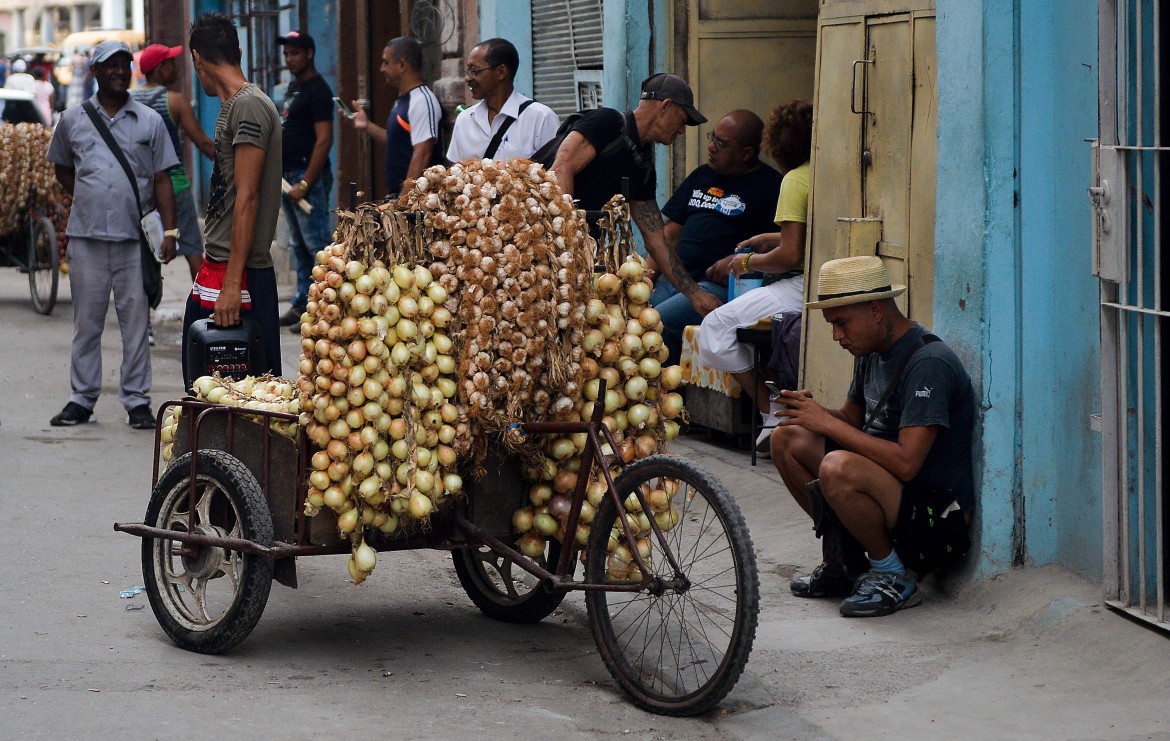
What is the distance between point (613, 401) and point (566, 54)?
6402 millimetres

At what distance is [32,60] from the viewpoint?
4006 centimetres

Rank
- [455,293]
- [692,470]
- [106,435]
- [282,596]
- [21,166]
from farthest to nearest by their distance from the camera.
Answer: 1. [21,166]
2. [106,435]
3. [282,596]
4. [455,293]
5. [692,470]

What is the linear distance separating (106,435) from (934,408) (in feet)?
17.2

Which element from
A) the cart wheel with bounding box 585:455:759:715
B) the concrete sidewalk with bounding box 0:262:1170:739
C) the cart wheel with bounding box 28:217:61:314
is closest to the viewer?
the cart wheel with bounding box 585:455:759:715

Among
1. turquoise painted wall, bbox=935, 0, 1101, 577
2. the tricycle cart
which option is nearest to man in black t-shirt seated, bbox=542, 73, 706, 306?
turquoise painted wall, bbox=935, 0, 1101, 577

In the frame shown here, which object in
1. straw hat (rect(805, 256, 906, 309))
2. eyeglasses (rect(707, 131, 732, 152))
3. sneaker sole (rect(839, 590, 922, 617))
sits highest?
eyeglasses (rect(707, 131, 732, 152))

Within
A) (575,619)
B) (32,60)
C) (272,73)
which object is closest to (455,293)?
(575,619)

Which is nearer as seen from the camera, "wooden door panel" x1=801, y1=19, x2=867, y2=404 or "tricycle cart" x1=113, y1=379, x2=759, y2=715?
"tricycle cart" x1=113, y1=379, x2=759, y2=715

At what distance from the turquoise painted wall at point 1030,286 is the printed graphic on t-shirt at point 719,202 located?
2.76 m

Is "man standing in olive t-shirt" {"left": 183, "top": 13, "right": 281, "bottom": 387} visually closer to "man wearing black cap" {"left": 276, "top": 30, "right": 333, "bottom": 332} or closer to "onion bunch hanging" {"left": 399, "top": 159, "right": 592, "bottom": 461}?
"onion bunch hanging" {"left": 399, "top": 159, "right": 592, "bottom": 461}

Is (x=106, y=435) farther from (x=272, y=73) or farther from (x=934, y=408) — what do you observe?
(x=272, y=73)

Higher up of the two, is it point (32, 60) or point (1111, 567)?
point (32, 60)

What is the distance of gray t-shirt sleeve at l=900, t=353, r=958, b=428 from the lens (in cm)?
518

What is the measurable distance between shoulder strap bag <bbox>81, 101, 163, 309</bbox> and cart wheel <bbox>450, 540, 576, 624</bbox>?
13.5ft
